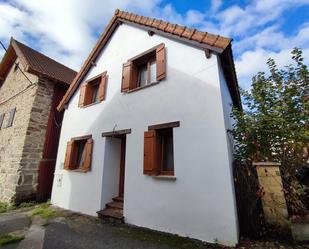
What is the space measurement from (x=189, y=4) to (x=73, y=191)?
7752 millimetres

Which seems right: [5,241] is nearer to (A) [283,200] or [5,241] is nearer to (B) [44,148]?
(B) [44,148]

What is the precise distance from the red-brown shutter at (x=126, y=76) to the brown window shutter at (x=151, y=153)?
2.04 m

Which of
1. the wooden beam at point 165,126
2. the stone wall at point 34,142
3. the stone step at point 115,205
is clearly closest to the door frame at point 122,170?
the stone step at point 115,205

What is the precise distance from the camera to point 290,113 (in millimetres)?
4453

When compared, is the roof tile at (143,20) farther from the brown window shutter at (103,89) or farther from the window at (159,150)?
the window at (159,150)

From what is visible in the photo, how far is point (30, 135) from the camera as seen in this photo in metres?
8.05

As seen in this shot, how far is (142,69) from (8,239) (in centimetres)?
603

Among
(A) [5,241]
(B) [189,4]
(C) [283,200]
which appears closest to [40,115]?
(A) [5,241]

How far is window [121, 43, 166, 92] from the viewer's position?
19.4ft

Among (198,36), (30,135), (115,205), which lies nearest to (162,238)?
(115,205)

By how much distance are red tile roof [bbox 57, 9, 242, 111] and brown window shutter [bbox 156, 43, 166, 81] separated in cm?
47

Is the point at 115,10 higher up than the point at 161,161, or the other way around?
the point at 115,10

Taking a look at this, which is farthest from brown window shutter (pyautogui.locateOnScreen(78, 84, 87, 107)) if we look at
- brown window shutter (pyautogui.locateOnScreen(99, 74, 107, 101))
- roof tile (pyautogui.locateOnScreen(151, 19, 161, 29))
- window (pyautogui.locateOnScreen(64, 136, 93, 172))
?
roof tile (pyautogui.locateOnScreen(151, 19, 161, 29))

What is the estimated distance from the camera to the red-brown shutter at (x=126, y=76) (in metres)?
6.28
